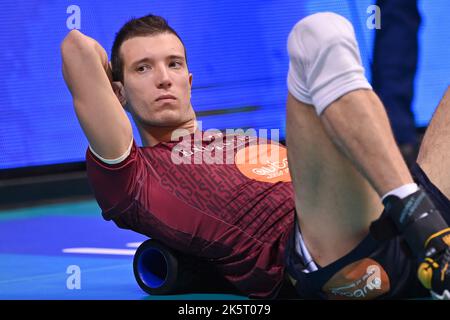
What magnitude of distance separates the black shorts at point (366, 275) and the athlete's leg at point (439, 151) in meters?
0.31

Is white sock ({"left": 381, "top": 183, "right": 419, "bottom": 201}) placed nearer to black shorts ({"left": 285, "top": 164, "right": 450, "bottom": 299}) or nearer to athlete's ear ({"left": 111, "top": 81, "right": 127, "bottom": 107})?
black shorts ({"left": 285, "top": 164, "right": 450, "bottom": 299})

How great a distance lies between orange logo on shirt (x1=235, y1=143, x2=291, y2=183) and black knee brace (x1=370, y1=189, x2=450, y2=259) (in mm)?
872

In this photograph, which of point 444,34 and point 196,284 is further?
point 444,34

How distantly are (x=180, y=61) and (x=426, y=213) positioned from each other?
55.4 inches

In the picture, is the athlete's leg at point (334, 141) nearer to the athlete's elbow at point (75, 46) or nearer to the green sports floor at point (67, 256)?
the green sports floor at point (67, 256)

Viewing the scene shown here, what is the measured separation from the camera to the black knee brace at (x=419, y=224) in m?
2.17

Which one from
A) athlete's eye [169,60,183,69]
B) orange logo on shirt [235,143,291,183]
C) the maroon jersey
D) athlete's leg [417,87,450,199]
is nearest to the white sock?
athlete's leg [417,87,450,199]

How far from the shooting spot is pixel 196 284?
313 centimetres

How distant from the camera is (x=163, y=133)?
332 centimetres

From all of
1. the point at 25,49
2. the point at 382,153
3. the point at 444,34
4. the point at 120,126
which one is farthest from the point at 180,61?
the point at 444,34

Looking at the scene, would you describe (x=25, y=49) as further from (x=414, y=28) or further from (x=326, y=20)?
(x=326, y=20)

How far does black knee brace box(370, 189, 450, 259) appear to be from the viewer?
7.13 ft

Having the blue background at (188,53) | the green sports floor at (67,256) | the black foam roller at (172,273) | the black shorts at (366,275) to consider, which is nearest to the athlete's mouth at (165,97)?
the black foam roller at (172,273)

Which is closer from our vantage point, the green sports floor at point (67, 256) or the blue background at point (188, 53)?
the green sports floor at point (67, 256)
